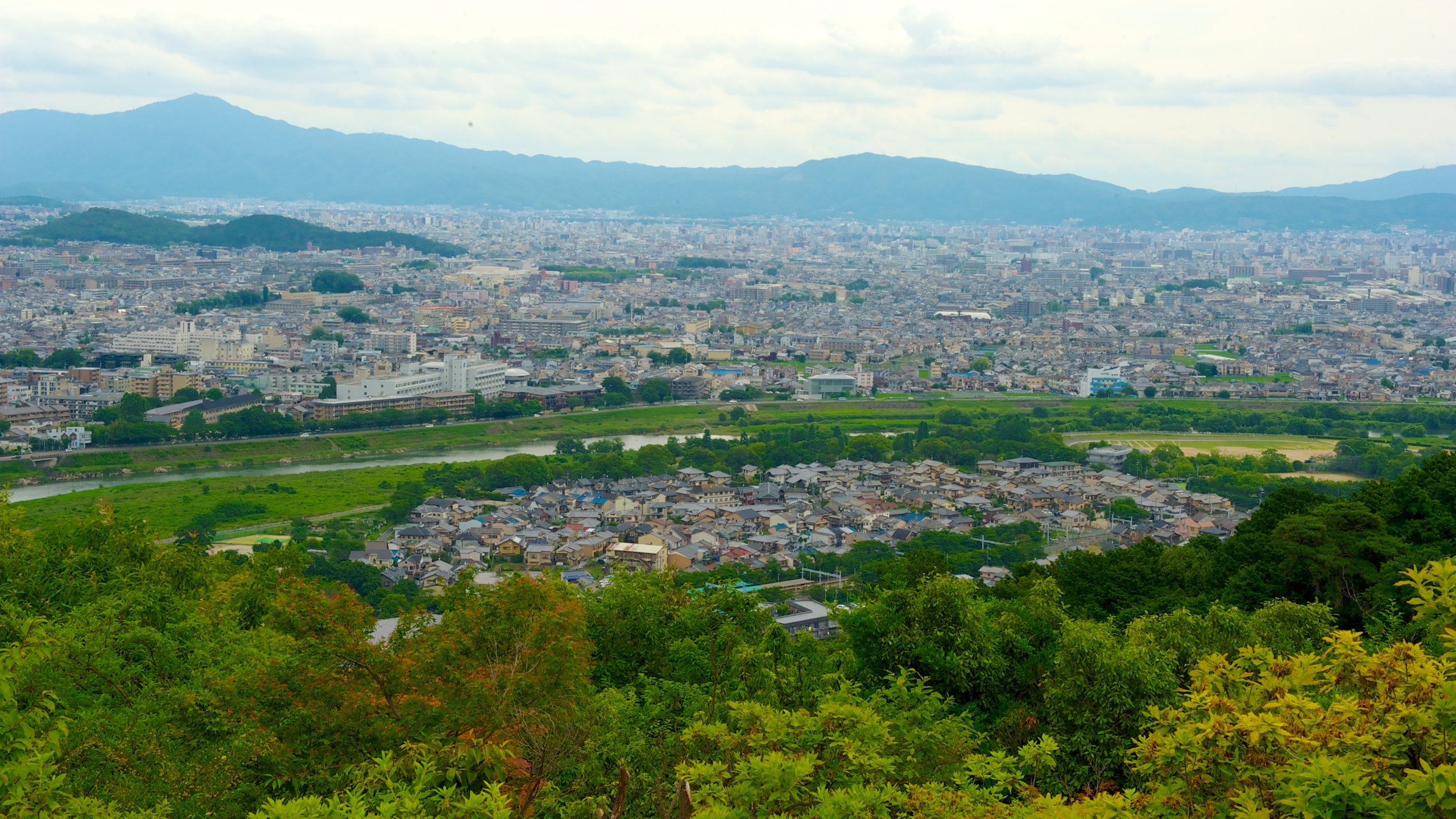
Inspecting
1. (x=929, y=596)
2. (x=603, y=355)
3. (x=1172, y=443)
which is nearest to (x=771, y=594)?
(x=929, y=596)

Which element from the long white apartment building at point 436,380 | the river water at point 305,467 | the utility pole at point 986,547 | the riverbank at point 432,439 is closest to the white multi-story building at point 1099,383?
the riverbank at point 432,439

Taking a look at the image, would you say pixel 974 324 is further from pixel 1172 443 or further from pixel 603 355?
pixel 1172 443

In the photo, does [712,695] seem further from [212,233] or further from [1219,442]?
[212,233]

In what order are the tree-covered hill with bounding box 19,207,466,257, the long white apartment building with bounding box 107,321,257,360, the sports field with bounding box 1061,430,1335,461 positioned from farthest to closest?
the tree-covered hill with bounding box 19,207,466,257, the long white apartment building with bounding box 107,321,257,360, the sports field with bounding box 1061,430,1335,461

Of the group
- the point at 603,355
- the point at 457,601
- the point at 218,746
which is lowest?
the point at 603,355

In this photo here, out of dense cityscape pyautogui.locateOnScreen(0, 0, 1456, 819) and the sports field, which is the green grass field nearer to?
dense cityscape pyautogui.locateOnScreen(0, 0, 1456, 819)

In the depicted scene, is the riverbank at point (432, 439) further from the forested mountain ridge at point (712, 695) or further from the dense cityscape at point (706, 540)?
the forested mountain ridge at point (712, 695)

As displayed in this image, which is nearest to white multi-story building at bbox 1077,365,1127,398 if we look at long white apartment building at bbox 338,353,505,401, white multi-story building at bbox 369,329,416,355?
long white apartment building at bbox 338,353,505,401
